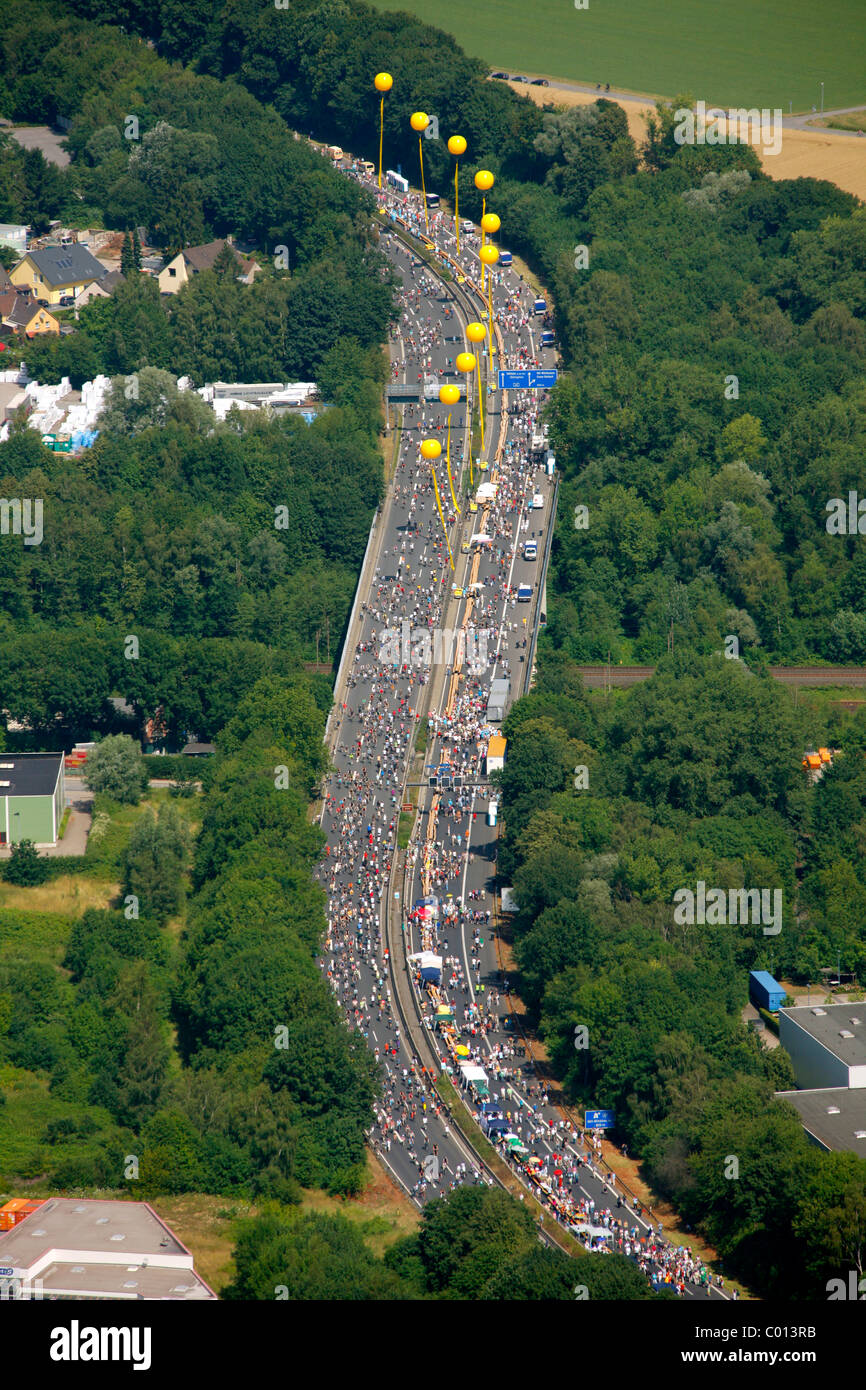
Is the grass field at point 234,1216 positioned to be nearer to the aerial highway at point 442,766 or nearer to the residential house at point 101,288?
the aerial highway at point 442,766

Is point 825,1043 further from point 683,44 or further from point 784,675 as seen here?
point 683,44

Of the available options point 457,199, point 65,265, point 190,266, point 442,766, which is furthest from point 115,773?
point 457,199

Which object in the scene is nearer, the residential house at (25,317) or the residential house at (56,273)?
the residential house at (25,317)

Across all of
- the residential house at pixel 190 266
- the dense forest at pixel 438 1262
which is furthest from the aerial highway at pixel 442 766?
the residential house at pixel 190 266

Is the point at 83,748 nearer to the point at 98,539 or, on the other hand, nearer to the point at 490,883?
the point at 98,539

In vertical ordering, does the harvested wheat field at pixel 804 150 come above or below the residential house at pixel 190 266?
above
